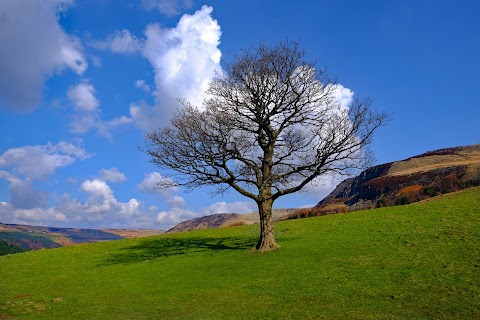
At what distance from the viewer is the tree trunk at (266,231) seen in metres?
29.0

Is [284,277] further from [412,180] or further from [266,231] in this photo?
[412,180]

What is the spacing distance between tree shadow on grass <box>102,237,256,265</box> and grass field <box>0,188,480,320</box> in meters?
0.12

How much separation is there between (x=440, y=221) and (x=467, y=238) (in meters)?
7.44

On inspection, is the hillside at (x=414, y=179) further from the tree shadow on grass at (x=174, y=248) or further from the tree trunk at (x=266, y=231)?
the tree trunk at (x=266, y=231)

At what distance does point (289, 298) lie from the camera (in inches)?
696

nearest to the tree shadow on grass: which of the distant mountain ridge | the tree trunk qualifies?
the tree trunk

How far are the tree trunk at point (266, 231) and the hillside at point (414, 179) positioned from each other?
54.5 metres

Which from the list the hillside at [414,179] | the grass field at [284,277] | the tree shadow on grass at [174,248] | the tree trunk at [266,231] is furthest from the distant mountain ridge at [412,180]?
the tree trunk at [266,231]

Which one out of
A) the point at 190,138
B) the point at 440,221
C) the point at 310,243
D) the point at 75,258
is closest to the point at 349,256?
the point at 310,243

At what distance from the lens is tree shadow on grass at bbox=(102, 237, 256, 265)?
3203 cm

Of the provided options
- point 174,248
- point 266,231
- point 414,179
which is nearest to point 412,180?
point 414,179

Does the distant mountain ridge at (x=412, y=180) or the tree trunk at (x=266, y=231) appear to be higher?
the distant mountain ridge at (x=412, y=180)

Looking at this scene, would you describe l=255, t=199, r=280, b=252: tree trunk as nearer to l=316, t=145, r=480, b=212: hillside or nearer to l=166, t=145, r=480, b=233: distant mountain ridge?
l=166, t=145, r=480, b=233: distant mountain ridge

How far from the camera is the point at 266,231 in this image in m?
29.3
